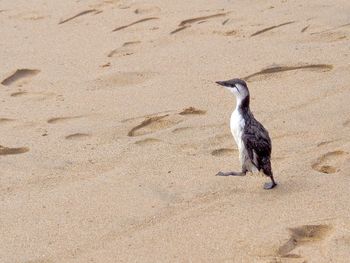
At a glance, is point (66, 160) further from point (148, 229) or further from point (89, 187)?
point (148, 229)

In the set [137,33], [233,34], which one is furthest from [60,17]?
[233,34]

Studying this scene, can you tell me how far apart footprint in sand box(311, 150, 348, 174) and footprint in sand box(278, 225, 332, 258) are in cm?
73

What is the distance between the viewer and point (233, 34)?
8227mm

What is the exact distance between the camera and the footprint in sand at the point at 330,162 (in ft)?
18.6

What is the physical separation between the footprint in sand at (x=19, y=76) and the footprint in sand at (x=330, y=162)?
120 inches

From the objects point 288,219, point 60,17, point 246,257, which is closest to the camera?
point 246,257

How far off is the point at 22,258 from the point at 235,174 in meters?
1.39

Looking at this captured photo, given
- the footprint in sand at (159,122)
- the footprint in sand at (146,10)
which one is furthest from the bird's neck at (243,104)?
the footprint in sand at (146,10)

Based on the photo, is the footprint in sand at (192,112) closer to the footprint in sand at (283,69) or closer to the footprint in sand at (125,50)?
the footprint in sand at (283,69)

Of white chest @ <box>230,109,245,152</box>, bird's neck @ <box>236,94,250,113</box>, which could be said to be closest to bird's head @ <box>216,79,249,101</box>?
bird's neck @ <box>236,94,250,113</box>

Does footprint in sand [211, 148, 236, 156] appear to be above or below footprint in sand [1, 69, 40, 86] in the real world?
above

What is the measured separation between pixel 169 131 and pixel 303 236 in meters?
1.78

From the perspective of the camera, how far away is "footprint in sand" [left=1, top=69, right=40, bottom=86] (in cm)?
793

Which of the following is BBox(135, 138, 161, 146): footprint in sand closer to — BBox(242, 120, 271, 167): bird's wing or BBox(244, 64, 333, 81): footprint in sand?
BBox(242, 120, 271, 167): bird's wing
